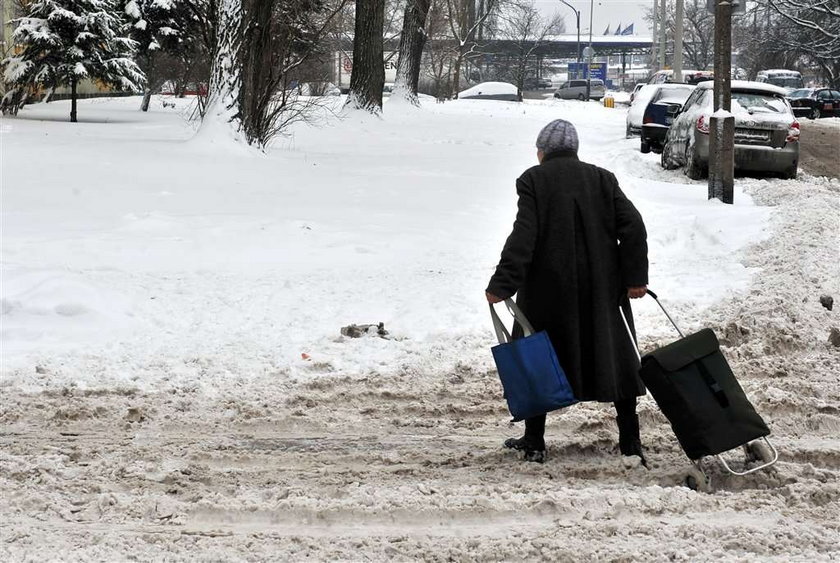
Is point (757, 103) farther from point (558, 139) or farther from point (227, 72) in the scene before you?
point (558, 139)

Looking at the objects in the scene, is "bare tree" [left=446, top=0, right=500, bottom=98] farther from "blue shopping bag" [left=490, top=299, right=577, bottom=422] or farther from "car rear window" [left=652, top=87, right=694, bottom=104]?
"blue shopping bag" [left=490, top=299, right=577, bottom=422]

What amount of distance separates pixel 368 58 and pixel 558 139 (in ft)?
68.9

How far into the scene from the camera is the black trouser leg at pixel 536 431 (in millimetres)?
5258

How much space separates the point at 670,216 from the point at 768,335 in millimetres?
4973

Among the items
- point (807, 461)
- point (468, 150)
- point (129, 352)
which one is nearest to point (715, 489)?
point (807, 461)

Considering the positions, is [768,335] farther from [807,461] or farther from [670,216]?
[670,216]

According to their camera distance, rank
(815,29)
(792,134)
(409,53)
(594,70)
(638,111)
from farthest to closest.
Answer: (594,70) < (815,29) < (409,53) < (638,111) < (792,134)

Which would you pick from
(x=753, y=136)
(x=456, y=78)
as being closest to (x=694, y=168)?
(x=753, y=136)

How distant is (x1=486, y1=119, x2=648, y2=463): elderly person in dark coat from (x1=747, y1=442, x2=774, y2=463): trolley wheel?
489 millimetres

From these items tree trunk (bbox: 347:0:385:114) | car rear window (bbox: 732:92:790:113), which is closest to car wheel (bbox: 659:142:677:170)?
car rear window (bbox: 732:92:790:113)

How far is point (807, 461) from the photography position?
523cm

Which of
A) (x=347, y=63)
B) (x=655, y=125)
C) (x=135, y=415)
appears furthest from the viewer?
(x=347, y=63)

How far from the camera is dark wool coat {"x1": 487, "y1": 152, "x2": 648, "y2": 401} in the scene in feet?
16.7

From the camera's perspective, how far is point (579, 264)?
16.9 ft
